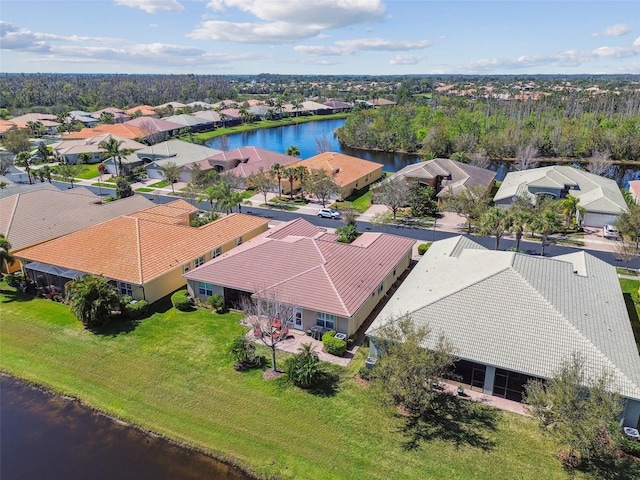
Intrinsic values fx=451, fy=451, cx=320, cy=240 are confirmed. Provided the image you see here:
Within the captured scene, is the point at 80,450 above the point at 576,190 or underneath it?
underneath

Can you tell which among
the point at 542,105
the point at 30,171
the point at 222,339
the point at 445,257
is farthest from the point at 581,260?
the point at 542,105

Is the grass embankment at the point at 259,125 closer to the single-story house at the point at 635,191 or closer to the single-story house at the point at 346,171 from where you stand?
the single-story house at the point at 346,171

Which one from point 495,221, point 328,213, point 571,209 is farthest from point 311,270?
point 571,209

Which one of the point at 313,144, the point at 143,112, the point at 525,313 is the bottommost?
the point at 313,144

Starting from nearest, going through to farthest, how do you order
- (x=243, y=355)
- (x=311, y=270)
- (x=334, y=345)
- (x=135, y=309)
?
(x=243, y=355) < (x=334, y=345) < (x=311, y=270) < (x=135, y=309)

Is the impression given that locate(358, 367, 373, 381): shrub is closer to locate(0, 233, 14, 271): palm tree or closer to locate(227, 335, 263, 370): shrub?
locate(227, 335, 263, 370): shrub

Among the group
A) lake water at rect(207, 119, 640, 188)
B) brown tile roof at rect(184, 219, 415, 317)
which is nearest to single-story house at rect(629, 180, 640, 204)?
lake water at rect(207, 119, 640, 188)

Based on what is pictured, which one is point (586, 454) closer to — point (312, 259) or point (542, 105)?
point (312, 259)

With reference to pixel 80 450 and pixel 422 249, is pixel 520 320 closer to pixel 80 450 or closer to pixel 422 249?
pixel 422 249
